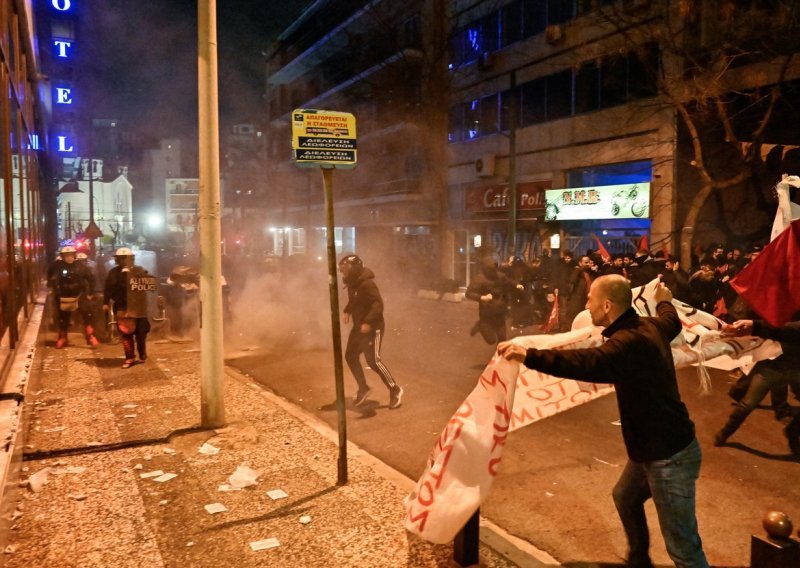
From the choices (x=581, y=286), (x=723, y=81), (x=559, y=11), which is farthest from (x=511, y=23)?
(x=581, y=286)

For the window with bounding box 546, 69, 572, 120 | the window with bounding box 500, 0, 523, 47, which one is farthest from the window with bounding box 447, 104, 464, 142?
the window with bounding box 546, 69, 572, 120

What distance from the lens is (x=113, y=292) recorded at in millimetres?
9922

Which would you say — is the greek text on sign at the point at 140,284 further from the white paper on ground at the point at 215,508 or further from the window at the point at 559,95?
the window at the point at 559,95

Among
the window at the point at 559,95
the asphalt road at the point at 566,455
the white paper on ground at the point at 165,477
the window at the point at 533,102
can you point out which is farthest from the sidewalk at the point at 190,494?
the window at the point at 533,102

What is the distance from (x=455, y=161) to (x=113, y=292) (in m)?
18.9

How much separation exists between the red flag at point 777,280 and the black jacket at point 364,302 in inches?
150

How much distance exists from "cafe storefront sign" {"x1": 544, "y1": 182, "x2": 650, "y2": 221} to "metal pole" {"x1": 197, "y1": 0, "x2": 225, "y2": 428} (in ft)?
47.2

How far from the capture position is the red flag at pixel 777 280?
5.11m

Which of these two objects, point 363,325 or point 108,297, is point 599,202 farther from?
point 108,297

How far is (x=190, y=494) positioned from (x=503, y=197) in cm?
2001

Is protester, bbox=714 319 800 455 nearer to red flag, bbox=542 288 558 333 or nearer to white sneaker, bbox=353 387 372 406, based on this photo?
white sneaker, bbox=353 387 372 406

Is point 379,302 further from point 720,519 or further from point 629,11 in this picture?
point 629,11

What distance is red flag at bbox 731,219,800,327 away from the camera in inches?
201

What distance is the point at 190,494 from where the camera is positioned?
482 centimetres
